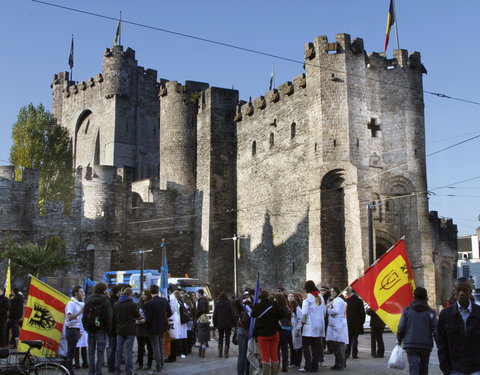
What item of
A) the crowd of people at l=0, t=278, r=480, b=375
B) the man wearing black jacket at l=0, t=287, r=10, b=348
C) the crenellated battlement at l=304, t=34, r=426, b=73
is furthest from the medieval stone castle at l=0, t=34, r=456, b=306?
the man wearing black jacket at l=0, t=287, r=10, b=348

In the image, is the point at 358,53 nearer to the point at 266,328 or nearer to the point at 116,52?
the point at 266,328

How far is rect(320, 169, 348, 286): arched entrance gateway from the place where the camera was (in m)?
26.5

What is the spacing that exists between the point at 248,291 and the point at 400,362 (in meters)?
5.41

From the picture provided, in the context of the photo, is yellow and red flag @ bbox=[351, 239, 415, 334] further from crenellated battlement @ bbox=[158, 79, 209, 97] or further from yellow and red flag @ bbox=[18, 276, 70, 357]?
crenellated battlement @ bbox=[158, 79, 209, 97]

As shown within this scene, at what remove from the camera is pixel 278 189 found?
103ft

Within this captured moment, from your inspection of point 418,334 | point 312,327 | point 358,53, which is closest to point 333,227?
point 358,53

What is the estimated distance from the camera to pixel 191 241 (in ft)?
121

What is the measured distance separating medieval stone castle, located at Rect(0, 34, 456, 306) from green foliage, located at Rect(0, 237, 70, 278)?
260 cm

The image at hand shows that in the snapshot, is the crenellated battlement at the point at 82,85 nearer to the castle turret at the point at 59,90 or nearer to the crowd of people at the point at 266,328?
the castle turret at the point at 59,90

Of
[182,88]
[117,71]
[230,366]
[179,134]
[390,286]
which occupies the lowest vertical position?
[230,366]

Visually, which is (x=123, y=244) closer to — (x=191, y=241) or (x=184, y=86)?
(x=191, y=241)

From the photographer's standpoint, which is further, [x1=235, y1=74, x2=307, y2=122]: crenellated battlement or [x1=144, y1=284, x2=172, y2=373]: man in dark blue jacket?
[x1=235, y1=74, x2=307, y2=122]: crenellated battlement

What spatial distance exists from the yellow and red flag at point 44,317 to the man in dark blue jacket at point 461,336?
261 inches

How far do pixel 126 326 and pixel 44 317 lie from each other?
1.46m
